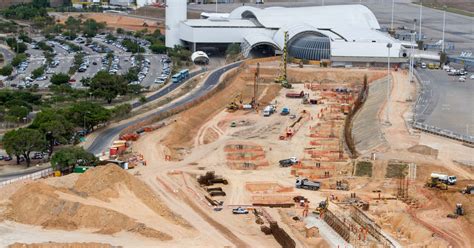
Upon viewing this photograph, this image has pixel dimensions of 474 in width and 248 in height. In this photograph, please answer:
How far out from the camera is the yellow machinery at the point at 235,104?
69.1 metres

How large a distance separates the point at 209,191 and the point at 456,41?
69.6 metres

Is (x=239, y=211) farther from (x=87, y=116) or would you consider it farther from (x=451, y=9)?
(x=451, y=9)

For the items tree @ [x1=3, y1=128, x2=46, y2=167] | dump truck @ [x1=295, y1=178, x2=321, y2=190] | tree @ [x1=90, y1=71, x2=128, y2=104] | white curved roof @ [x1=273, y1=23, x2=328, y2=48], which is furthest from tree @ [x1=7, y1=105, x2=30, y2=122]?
white curved roof @ [x1=273, y1=23, x2=328, y2=48]

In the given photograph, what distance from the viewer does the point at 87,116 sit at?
190 ft

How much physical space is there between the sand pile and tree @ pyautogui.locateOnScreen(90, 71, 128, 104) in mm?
26394

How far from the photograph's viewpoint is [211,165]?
52.0 m

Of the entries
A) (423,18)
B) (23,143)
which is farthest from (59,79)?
(423,18)

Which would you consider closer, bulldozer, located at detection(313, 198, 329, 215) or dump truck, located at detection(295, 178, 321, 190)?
bulldozer, located at detection(313, 198, 329, 215)

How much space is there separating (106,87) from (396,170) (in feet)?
97.3

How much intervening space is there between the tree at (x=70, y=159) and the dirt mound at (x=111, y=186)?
4966 millimetres

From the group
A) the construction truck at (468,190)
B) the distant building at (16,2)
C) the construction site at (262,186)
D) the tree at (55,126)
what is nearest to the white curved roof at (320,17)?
the construction site at (262,186)

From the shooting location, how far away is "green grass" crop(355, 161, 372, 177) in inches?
1895

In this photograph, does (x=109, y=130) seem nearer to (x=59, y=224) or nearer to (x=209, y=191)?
(x=209, y=191)

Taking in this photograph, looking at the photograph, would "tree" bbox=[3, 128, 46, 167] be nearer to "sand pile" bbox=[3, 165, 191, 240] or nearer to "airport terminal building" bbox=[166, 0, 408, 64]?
"sand pile" bbox=[3, 165, 191, 240]
